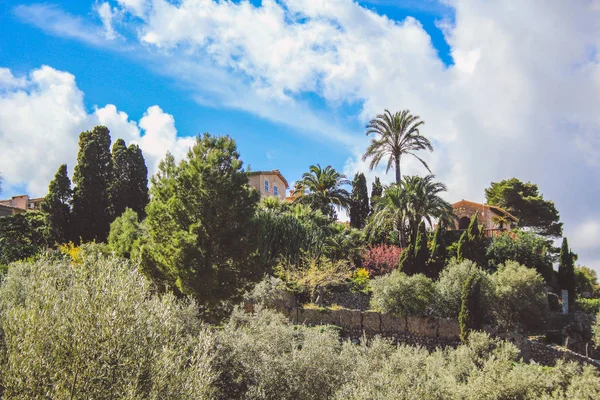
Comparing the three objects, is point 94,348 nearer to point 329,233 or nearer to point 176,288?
point 176,288

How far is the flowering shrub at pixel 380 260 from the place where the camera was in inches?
1465

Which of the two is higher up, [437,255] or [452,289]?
[437,255]

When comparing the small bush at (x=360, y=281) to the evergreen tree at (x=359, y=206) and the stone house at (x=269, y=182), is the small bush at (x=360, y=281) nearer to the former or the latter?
the evergreen tree at (x=359, y=206)

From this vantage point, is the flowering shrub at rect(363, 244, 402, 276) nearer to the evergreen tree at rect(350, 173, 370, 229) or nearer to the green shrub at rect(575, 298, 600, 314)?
the evergreen tree at rect(350, 173, 370, 229)

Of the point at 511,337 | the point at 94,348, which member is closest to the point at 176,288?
the point at 94,348

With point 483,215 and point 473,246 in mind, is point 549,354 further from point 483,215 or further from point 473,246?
point 483,215

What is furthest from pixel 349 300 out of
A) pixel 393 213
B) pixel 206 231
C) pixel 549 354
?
pixel 206 231

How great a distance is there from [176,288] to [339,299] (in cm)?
1282

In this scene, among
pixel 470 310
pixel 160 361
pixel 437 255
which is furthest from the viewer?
pixel 437 255

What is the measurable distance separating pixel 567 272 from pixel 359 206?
20.5 metres

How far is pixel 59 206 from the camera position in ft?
127

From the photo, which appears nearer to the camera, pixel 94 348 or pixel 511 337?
pixel 94 348

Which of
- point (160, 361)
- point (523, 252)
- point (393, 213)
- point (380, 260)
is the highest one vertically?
point (393, 213)

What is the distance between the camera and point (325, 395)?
1301cm
